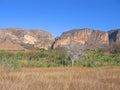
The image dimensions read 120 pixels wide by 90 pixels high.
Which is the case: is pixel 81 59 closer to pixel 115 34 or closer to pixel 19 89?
pixel 19 89

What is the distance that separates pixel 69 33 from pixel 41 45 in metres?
15.1

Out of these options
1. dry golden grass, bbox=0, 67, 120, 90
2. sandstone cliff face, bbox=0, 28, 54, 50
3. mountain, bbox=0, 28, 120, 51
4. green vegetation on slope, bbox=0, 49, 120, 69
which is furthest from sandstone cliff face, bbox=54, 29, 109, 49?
dry golden grass, bbox=0, 67, 120, 90

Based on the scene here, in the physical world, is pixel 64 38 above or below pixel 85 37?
below

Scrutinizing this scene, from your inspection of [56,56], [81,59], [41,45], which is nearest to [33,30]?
[41,45]

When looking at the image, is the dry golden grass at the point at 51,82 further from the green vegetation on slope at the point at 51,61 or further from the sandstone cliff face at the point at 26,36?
the sandstone cliff face at the point at 26,36

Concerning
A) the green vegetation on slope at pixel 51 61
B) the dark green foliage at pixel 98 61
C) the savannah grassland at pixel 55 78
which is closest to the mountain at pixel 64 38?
the green vegetation on slope at pixel 51 61

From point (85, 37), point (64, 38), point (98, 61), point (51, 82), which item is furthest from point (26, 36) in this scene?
point (51, 82)

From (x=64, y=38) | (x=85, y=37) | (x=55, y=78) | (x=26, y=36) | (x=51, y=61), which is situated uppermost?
(x=26, y=36)

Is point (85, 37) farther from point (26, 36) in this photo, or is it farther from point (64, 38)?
point (26, 36)

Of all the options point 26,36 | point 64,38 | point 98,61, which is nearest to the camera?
point 98,61

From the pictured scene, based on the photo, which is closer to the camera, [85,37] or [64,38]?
[64,38]

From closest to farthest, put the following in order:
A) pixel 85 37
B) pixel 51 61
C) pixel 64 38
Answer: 1. pixel 51 61
2. pixel 64 38
3. pixel 85 37

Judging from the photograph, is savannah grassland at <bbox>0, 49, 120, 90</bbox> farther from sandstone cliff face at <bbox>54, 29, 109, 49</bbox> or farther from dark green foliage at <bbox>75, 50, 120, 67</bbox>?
sandstone cliff face at <bbox>54, 29, 109, 49</bbox>

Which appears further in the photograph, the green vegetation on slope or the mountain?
the mountain
